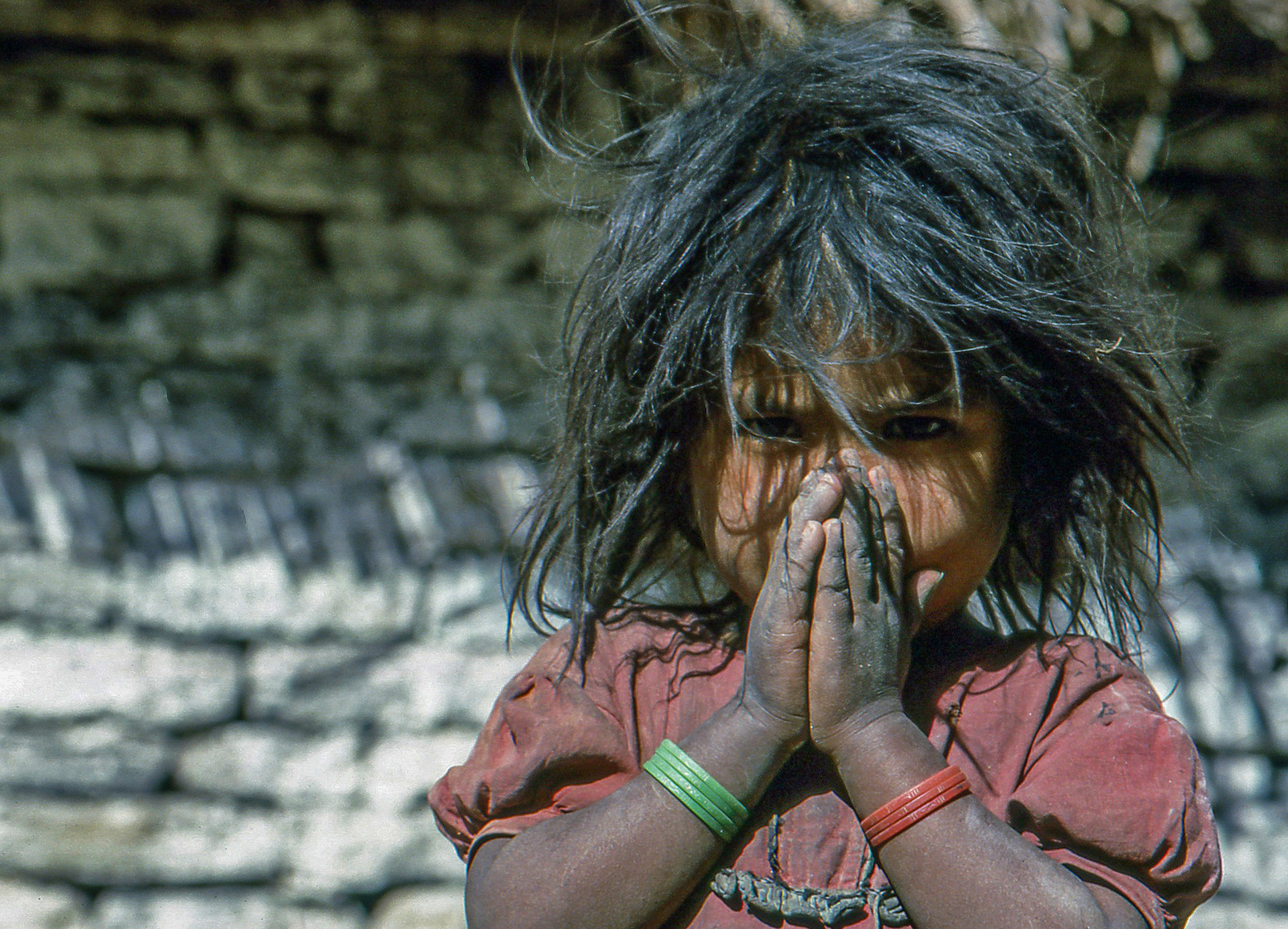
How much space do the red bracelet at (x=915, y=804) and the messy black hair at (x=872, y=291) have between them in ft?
0.85

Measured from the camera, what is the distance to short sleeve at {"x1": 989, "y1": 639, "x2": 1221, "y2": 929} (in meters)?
0.84

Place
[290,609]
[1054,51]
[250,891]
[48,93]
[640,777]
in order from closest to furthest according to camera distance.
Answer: [640,777] < [1054,51] < [250,891] < [290,609] < [48,93]

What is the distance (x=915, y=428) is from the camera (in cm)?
89

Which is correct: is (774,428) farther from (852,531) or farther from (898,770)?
(898,770)

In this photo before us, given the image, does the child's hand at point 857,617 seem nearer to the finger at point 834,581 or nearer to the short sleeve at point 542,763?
the finger at point 834,581

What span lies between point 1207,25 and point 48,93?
2523 mm

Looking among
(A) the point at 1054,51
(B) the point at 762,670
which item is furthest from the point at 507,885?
(A) the point at 1054,51

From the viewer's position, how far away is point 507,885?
87cm

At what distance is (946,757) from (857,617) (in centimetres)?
15

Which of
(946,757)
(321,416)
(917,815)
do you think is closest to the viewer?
(917,815)

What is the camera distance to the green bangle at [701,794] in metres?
0.83

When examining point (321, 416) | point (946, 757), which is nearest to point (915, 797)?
point (946, 757)

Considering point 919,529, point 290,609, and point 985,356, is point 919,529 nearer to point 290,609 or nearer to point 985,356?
point 985,356

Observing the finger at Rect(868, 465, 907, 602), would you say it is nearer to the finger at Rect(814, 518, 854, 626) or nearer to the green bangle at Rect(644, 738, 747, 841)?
the finger at Rect(814, 518, 854, 626)
